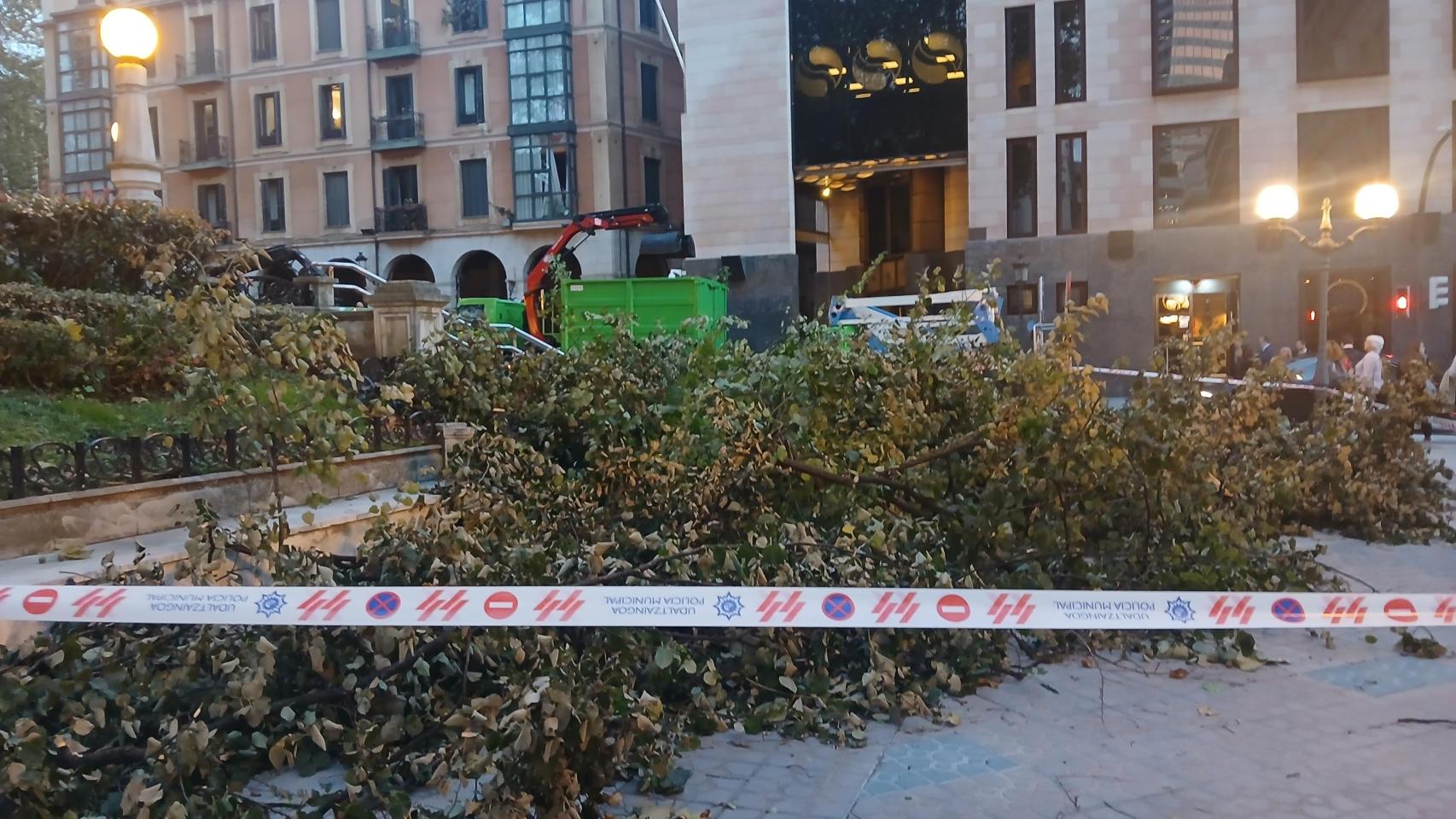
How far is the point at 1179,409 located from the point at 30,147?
47463 millimetres

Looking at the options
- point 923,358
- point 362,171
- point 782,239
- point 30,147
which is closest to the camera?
point 923,358

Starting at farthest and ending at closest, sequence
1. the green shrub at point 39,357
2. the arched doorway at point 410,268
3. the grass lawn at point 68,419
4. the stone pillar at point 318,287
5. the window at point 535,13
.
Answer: the arched doorway at point 410,268 → the window at point 535,13 → the stone pillar at point 318,287 → the green shrub at point 39,357 → the grass lawn at point 68,419

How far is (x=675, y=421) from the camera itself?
7363 mm

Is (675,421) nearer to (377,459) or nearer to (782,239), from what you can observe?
(377,459)

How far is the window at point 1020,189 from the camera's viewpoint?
2700cm

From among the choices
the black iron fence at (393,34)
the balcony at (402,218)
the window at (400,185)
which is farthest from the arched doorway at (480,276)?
the black iron fence at (393,34)

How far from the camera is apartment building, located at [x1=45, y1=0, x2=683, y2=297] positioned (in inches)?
1404

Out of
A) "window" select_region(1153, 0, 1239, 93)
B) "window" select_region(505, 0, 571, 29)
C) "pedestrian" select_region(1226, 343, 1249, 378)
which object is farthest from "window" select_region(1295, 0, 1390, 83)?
"window" select_region(505, 0, 571, 29)

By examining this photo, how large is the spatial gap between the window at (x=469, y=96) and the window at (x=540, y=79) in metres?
1.40

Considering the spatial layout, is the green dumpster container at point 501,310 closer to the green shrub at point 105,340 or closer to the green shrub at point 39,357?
the green shrub at point 105,340

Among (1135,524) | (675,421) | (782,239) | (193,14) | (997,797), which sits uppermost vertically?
(193,14)

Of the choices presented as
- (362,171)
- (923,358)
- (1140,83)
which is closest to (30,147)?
(362,171)

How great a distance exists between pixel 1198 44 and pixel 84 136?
3677 centimetres

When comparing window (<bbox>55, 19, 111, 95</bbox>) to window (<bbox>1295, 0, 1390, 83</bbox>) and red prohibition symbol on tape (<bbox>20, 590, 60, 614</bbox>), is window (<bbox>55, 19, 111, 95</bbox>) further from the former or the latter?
red prohibition symbol on tape (<bbox>20, 590, 60, 614</bbox>)
